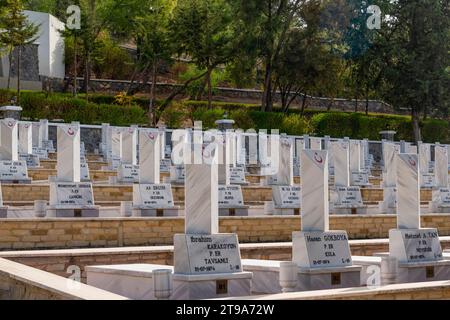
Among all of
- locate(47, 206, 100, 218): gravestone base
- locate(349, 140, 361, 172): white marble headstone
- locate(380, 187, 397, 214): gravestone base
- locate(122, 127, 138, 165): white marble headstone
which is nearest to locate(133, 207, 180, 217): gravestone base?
locate(47, 206, 100, 218): gravestone base

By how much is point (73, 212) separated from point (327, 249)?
6.95 meters

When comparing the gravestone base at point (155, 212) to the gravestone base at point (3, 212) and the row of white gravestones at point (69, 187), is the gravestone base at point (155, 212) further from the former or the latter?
the gravestone base at point (3, 212)

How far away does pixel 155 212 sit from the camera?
19.2 metres

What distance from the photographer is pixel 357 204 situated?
866 inches

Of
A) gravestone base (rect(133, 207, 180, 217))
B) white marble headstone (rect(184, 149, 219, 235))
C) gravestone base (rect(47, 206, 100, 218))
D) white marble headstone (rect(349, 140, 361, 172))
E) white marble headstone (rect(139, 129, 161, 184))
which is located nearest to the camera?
white marble headstone (rect(184, 149, 219, 235))

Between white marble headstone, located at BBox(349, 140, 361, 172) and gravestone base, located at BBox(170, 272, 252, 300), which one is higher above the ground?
white marble headstone, located at BBox(349, 140, 361, 172)

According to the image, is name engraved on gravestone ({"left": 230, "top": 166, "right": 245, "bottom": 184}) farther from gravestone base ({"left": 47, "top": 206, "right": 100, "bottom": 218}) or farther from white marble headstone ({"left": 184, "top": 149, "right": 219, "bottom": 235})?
white marble headstone ({"left": 184, "top": 149, "right": 219, "bottom": 235})

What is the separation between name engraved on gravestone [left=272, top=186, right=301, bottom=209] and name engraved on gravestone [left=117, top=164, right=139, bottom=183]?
166 inches

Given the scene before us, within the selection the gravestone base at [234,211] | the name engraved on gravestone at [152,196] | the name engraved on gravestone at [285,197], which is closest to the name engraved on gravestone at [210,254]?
the name engraved on gravestone at [152,196]

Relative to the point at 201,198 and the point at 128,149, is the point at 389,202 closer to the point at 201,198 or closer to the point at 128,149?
the point at 128,149

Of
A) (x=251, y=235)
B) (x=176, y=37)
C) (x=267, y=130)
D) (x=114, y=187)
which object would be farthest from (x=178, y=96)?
(x=251, y=235)

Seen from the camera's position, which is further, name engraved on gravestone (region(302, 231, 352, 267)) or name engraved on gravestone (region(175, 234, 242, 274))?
name engraved on gravestone (region(302, 231, 352, 267))

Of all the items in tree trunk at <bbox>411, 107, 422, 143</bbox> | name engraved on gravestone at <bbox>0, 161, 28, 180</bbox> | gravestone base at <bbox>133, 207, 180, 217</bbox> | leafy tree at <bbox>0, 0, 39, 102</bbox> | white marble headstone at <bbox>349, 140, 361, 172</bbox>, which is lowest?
gravestone base at <bbox>133, 207, 180, 217</bbox>

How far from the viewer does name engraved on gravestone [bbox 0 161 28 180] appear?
71.9ft
